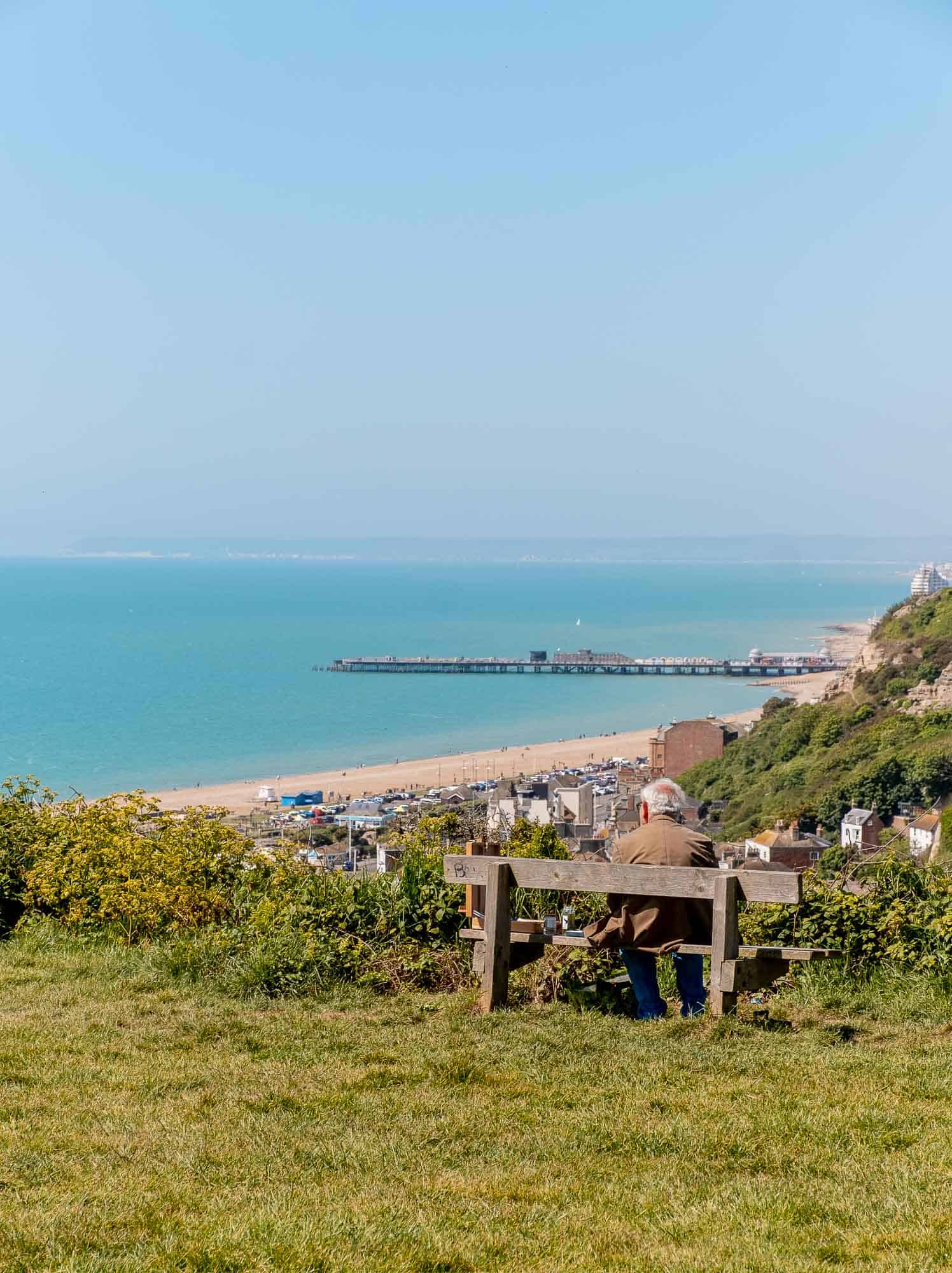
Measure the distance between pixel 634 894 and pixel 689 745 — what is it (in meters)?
54.0

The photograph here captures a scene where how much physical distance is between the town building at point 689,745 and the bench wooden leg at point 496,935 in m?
50.9

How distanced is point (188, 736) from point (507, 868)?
242ft

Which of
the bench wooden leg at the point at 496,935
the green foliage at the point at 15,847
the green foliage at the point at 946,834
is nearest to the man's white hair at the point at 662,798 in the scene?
the bench wooden leg at the point at 496,935

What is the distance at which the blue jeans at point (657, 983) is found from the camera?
6.51m

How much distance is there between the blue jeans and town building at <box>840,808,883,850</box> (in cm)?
2154

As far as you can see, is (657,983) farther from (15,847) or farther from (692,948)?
(15,847)

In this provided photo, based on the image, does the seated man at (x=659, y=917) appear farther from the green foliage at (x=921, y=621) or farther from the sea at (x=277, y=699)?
the green foliage at (x=921, y=621)

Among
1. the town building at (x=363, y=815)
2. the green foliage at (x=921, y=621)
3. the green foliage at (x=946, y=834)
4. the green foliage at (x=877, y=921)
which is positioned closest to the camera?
the green foliage at (x=877, y=921)

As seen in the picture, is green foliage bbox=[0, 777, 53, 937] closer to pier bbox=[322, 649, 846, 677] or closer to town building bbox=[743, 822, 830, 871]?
town building bbox=[743, 822, 830, 871]

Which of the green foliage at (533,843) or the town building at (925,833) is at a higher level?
the green foliage at (533,843)

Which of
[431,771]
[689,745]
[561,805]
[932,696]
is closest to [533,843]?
[561,805]

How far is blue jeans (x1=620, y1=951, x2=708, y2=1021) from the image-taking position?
6.51m

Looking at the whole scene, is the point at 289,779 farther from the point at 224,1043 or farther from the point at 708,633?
the point at 708,633

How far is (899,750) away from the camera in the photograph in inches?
1574
